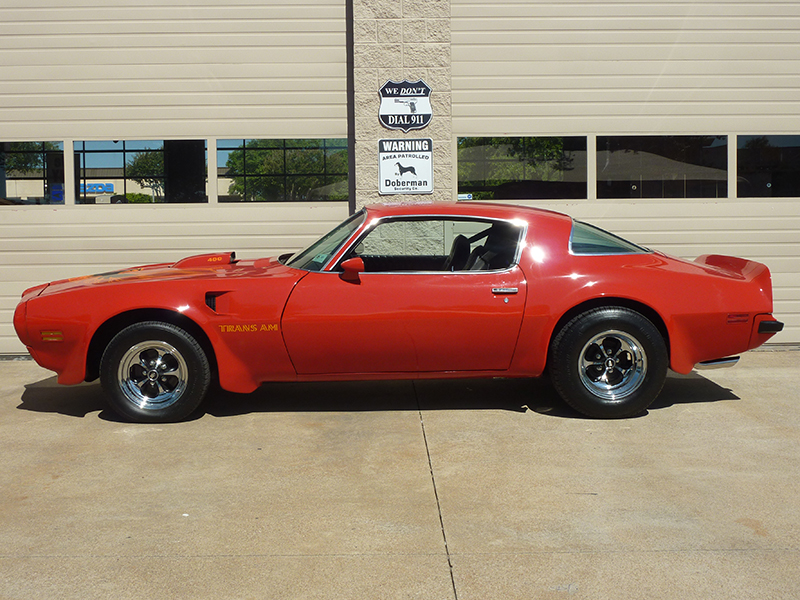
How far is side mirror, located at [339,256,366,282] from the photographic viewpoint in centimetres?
503

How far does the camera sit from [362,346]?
5.11m

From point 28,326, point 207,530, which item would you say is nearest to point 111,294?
point 28,326

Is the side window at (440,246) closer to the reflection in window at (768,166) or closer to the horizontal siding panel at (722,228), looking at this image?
the horizontal siding panel at (722,228)

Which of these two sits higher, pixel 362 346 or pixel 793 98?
pixel 793 98

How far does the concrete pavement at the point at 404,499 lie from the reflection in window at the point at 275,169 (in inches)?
107

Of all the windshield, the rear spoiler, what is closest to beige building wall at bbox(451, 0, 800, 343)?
the rear spoiler

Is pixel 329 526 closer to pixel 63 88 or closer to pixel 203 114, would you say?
pixel 203 114

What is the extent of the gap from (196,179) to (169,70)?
1083mm

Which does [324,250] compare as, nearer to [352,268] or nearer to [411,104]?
[352,268]

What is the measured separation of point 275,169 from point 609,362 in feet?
13.4

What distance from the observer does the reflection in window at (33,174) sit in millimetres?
7902

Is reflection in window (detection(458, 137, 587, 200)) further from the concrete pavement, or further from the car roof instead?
the concrete pavement

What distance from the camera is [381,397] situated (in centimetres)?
585

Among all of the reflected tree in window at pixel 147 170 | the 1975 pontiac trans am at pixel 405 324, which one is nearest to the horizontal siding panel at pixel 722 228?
the 1975 pontiac trans am at pixel 405 324
